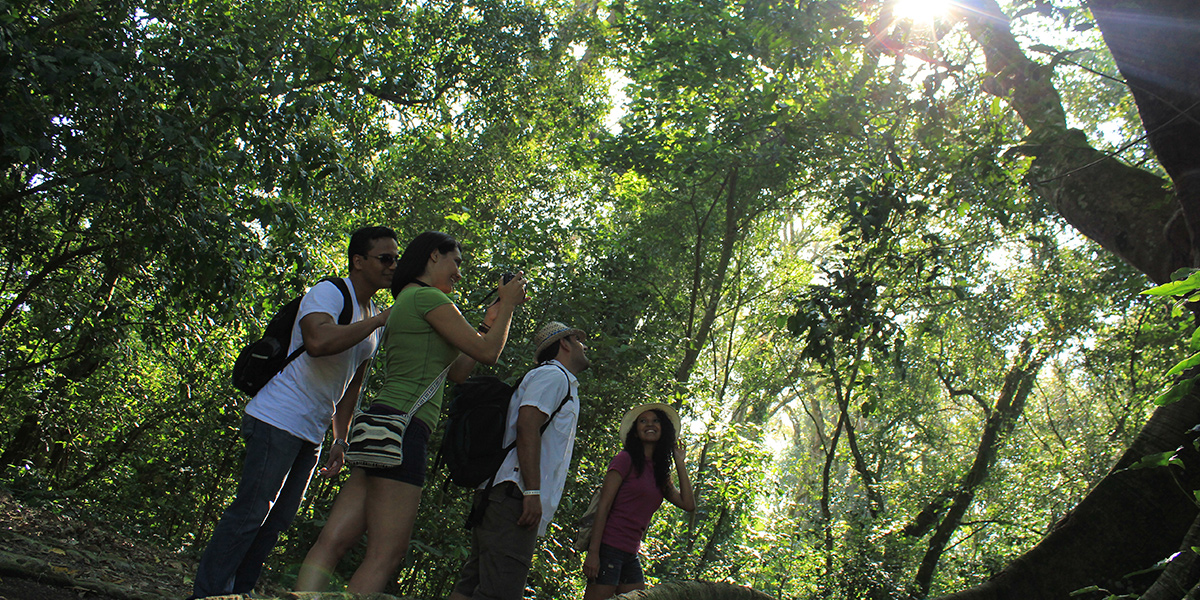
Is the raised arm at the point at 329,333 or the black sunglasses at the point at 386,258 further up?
the black sunglasses at the point at 386,258

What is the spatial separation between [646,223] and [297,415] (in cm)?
1069

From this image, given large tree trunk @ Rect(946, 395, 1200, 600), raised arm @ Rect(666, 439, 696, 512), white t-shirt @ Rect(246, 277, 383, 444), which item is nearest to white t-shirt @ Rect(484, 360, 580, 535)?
white t-shirt @ Rect(246, 277, 383, 444)

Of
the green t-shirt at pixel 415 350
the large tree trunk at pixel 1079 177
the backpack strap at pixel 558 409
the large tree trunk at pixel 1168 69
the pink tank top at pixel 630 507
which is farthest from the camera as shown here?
the large tree trunk at pixel 1079 177

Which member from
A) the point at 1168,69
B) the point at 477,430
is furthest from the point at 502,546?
the point at 1168,69

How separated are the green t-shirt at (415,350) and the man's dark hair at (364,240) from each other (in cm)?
37

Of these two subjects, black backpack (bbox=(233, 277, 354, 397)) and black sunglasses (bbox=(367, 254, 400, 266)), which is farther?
black sunglasses (bbox=(367, 254, 400, 266))

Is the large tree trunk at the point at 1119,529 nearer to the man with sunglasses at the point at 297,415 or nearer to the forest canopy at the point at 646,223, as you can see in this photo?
the forest canopy at the point at 646,223

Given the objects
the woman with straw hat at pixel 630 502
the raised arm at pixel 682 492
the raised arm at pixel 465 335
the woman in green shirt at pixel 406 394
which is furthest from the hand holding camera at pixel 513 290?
the raised arm at pixel 682 492

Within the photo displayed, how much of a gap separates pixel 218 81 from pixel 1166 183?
667cm

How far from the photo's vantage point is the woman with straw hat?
4359 millimetres

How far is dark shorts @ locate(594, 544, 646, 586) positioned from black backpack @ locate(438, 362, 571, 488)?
53.5 inches

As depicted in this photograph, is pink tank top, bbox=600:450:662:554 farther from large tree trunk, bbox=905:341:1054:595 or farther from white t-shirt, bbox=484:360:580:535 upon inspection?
large tree trunk, bbox=905:341:1054:595

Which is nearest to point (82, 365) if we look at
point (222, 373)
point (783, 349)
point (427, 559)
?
point (222, 373)

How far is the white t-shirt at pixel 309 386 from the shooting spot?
9.57ft
